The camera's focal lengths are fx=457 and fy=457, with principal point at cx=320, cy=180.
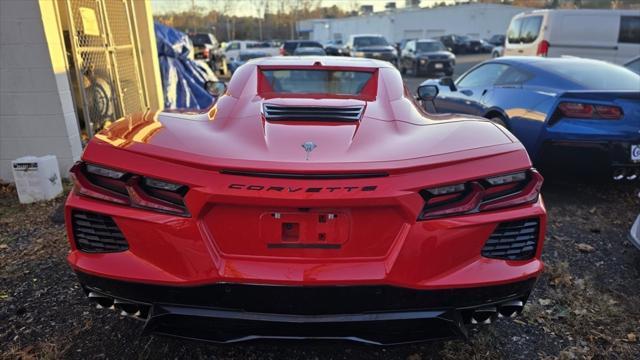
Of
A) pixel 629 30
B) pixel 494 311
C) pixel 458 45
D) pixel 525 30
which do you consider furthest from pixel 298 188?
pixel 458 45

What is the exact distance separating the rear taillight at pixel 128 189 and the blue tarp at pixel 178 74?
7302 millimetres

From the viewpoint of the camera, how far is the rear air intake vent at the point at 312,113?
7.32 ft

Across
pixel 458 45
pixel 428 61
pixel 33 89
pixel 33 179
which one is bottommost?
pixel 458 45

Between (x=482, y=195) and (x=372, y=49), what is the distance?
1977cm

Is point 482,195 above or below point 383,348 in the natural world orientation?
above

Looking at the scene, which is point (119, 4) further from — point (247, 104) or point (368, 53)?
point (368, 53)

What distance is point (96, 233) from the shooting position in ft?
6.16

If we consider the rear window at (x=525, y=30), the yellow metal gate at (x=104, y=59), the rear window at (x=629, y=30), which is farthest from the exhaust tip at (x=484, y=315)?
the rear window at (x=629, y=30)

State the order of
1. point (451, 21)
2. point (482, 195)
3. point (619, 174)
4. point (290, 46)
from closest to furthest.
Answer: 1. point (482, 195)
2. point (619, 174)
3. point (290, 46)
4. point (451, 21)

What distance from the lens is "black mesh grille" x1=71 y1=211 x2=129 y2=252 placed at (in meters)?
1.84

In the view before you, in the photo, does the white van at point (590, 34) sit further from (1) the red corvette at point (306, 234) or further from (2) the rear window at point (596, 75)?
(1) the red corvette at point (306, 234)

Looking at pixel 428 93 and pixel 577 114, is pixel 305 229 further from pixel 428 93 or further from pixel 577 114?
pixel 577 114

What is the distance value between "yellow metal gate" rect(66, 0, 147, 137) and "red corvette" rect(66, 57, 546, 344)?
444 cm

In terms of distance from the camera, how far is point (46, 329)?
8.32ft
